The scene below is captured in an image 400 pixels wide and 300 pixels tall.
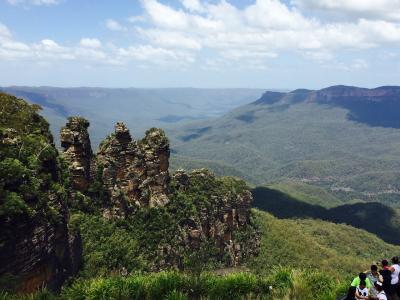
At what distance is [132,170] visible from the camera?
69.8 meters

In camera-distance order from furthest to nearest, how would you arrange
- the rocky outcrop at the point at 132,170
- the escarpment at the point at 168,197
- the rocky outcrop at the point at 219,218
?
the rocky outcrop at the point at 219,218, the rocky outcrop at the point at 132,170, the escarpment at the point at 168,197

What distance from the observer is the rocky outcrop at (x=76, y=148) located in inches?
2438

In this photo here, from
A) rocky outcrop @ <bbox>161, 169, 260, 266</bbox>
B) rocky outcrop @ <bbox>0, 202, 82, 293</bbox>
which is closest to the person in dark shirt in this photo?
rocky outcrop @ <bbox>0, 202, 82, 293</bbox>

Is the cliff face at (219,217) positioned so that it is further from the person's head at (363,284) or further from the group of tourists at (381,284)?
the person's head at (363,284)

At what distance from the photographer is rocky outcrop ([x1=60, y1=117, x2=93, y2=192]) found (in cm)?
6194

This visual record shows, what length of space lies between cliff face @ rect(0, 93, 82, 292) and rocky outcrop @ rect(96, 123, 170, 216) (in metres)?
18.4

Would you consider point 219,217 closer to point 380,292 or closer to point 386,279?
Answer: point 386,279

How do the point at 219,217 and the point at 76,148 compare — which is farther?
the point at 219,217

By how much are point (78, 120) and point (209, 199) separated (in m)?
30.8

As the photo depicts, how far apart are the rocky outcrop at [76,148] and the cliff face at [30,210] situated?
41.5ft

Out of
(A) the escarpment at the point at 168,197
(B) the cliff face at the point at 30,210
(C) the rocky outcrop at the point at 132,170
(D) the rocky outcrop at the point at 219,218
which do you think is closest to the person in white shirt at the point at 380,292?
(B) the cliff face at the point at 30,210

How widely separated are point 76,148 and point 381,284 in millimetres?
47144

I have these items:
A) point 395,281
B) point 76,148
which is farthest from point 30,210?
point 395,281

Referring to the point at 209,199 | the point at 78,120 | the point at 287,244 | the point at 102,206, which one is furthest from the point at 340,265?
the point at 78,120
